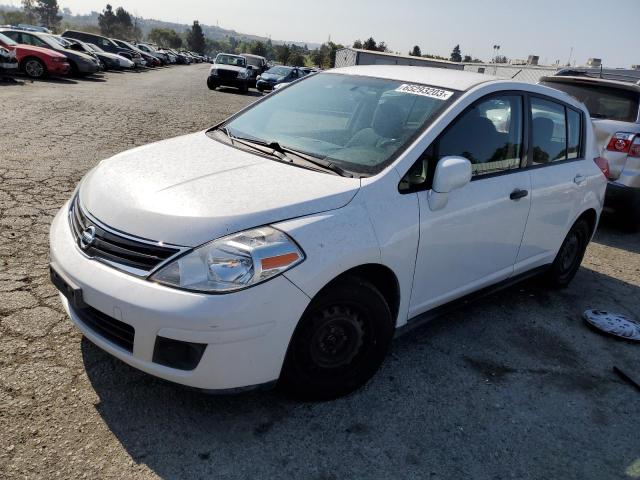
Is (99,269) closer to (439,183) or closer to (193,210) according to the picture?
(193,210)

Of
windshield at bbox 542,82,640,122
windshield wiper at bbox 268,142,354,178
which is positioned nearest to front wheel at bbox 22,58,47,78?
windshield at bbox 542,82,640,122

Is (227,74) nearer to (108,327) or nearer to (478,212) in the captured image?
(478,212)

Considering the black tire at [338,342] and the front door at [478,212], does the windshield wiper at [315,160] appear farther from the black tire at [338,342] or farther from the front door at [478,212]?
the black tire at [338,342]

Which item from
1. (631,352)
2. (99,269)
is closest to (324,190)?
(99,269)

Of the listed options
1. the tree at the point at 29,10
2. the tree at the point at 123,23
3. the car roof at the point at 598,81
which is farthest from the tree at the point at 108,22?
the car roof at the point at 598,81

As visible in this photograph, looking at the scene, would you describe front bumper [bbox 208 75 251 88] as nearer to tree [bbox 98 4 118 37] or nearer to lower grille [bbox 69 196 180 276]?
lower grille [bbox 69 196 180 276]

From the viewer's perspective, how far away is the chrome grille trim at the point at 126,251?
2.34 metres

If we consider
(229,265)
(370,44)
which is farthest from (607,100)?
(370,44)

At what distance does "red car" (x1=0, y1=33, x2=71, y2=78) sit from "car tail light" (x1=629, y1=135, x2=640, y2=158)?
60.7ft

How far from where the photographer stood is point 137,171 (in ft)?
9.59

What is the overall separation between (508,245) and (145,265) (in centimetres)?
248

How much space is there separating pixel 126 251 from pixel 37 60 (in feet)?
62.8

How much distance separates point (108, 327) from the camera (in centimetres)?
246

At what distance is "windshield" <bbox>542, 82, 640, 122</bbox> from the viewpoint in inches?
254
